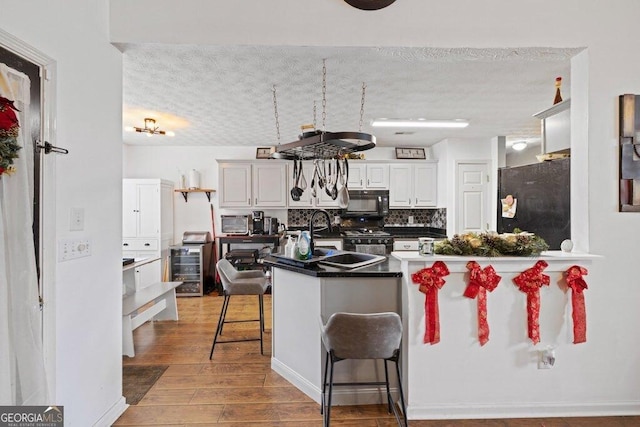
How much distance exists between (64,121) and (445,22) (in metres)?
2.30

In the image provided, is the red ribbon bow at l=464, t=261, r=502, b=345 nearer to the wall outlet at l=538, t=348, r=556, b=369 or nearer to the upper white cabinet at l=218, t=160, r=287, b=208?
the wall outlet at l=538, t=348, r=556, b=369

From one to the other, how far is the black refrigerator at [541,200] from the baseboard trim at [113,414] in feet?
10.6

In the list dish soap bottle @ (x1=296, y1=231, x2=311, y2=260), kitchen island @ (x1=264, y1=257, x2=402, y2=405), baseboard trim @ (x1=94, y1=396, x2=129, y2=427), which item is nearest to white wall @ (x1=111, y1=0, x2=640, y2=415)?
kitchen island @ (x1=264, y1=257, x2=402, y2=405)

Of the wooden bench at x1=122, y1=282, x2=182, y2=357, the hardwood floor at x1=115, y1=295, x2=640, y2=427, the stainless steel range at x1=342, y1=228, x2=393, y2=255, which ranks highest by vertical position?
the stainless steel range at x1=342, y1=228, x2=393, y2=255

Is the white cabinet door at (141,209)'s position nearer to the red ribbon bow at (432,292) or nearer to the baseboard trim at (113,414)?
the baseboard trim at (113,414)

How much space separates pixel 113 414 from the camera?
6.39 feet

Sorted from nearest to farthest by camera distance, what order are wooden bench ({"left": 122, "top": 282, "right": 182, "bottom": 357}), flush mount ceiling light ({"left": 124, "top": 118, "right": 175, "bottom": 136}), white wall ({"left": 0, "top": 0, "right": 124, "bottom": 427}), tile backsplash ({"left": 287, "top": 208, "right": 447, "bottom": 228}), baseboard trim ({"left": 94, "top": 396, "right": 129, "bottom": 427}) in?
white wall ({"left": 0, "top": 0, "right": 124, "bottom": 427}), baseboard trim ({"left": 94, "top": 396, "right": 129, "bottom": 427}), wooden bench ({"left": 122, "top": 282, "right": 182, "bottom": 357}), flush mount ceiling light ({"left": 124, "top": 118, "right": 175, "bottom": 136}), tile backsplash ({"left": 287, "top": 208, "right": 447, "bottom": 228})

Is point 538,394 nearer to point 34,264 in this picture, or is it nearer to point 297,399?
point 297,399

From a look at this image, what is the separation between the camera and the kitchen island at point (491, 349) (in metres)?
1.98

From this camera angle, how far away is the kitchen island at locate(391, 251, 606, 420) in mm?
1976

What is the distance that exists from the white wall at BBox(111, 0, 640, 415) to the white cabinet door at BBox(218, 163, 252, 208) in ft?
10.3

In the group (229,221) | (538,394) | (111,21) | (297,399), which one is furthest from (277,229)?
(538,394)

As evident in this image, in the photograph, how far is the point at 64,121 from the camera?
5.26 ft

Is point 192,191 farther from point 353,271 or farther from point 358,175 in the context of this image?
point 353,271
